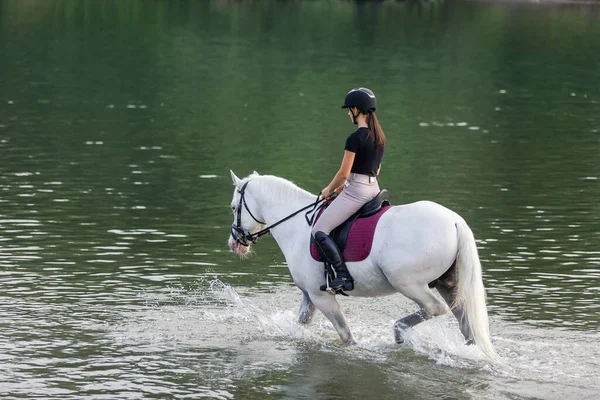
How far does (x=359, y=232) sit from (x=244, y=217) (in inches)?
80.6

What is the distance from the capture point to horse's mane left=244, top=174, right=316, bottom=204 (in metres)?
15.0

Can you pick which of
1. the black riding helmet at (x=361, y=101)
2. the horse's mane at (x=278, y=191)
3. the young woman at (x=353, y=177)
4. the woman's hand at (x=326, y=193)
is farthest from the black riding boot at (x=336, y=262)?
the black riding helmet at (x=361, y=101)

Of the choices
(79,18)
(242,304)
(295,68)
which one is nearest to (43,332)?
(242,304)

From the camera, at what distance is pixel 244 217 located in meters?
15.4

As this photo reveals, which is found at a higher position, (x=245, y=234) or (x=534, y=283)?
(x=245, y=234)

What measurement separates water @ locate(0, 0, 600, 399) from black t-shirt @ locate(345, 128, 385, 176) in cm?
217

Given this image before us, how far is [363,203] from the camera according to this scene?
14.0 m

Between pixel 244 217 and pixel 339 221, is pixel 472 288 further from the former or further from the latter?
pixel 244 217

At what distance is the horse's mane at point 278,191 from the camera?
15.0 meters

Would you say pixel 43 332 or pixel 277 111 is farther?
pixel 277 111

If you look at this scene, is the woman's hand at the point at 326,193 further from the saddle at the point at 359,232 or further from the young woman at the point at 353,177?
the saddle at the point at 359,232

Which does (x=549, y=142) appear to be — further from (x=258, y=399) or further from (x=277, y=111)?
(x=258, y=399)

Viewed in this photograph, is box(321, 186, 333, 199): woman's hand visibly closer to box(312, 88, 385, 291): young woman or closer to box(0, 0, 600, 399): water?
box(312, 88, 385, 291): young woman

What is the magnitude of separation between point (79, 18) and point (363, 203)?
71.4 metres
